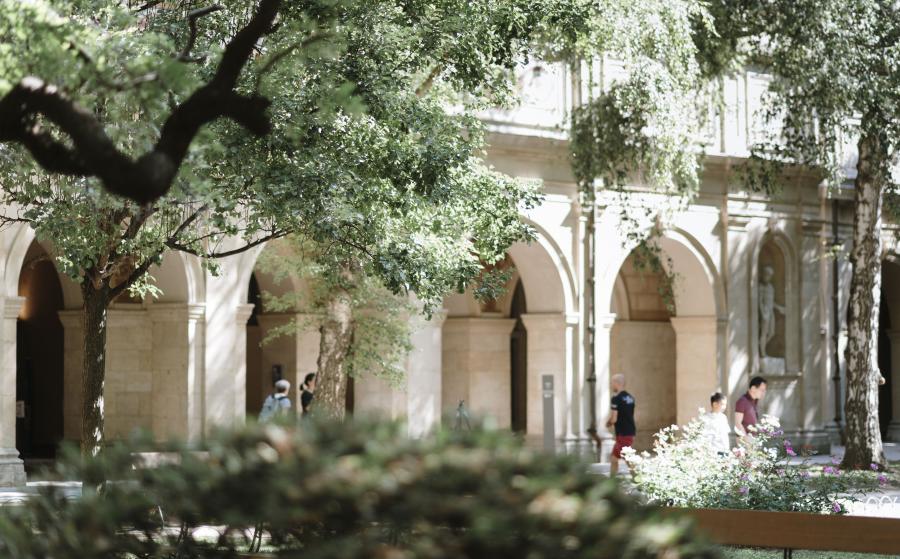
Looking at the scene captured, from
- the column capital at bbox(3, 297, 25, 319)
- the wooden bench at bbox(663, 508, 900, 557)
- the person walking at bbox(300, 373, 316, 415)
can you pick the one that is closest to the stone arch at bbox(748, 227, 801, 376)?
the person walking at bbox(300, 373, 316, 415)

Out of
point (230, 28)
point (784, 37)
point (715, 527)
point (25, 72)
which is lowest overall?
point (715, 527)

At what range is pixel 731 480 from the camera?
535 inches

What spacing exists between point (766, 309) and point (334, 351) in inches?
498

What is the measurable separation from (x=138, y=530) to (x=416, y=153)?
6.72 m

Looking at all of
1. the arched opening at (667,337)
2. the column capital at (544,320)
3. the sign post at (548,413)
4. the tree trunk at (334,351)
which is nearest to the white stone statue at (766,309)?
the arched opening at (667,337)

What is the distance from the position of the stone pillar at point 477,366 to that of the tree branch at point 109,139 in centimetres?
2119

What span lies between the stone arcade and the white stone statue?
43 millimetres

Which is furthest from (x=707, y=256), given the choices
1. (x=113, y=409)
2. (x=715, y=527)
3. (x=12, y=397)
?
(x=715, y=527)

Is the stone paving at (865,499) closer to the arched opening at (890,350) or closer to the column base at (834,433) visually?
the column base at (834,433)

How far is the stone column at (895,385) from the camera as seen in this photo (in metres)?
35.7

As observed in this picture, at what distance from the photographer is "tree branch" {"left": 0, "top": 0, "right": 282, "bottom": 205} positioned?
6.87 m

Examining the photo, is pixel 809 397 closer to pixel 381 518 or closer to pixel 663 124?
pixel 663 124

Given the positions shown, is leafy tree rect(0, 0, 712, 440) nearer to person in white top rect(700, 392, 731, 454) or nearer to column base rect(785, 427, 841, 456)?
person in white top rect(700, 392, 731, 454)

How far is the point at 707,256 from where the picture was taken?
93.7ft
